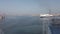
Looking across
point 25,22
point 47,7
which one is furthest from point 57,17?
point 25,22

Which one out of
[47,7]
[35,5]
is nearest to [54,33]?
[47,7]

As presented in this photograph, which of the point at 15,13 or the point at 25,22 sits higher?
the point at 15,13

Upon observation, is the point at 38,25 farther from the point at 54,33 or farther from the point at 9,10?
the point at 9,10

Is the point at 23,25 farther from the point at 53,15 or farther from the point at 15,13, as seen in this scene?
the point at 53,15

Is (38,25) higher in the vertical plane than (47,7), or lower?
lower

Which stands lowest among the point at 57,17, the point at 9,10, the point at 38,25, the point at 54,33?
the point at 54,33

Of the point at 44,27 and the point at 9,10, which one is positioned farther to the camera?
the point at 44,27
